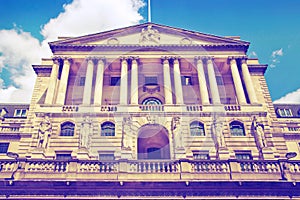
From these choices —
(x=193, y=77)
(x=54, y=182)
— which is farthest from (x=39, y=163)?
(x=193, y=77)

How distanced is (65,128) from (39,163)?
953cm

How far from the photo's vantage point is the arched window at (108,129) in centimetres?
3384

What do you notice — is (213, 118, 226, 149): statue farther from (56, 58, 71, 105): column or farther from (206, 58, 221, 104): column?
(56, 58, 71, 105): column

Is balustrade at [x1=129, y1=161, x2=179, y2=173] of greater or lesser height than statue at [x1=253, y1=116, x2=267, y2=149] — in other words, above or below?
below

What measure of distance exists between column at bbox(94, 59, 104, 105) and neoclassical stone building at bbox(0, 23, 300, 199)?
15cm

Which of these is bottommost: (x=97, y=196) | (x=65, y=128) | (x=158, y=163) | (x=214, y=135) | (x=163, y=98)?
(x=97, y=196)

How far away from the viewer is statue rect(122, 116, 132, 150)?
30.6 meters

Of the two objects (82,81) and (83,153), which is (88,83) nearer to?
(82,81)

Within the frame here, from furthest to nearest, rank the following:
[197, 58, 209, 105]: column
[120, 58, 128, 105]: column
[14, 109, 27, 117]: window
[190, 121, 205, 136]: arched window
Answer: [14, 109, 27, 117]: window → [197, 58, 209, 105]: column → [120, 58, 128, 105]: column → [190, 121, 205, 136]: arched window

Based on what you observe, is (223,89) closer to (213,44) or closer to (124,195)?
(213,44)

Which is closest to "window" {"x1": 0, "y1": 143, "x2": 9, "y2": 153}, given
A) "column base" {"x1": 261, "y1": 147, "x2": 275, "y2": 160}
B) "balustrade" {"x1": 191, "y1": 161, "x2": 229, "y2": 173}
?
"balustrade" {"x1": 191, "y1": 161, "x2": 229, "y2": 173}

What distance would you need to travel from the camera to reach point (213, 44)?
42.7 metres

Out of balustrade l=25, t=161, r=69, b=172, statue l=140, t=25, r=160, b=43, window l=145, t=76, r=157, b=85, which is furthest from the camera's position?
statue l=140, t=25, r=160, b=43

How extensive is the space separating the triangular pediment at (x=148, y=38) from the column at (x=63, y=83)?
129 inches
